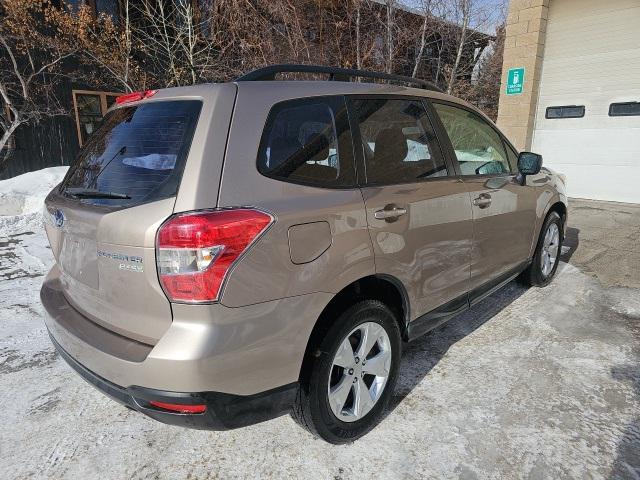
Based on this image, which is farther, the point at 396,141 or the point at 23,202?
the point at 23,202

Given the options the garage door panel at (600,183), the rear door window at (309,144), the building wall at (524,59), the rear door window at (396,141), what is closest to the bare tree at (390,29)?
the building wall at (524,59)

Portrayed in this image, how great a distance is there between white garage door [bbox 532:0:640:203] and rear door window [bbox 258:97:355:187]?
8.53 m

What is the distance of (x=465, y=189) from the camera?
2920 millimetres

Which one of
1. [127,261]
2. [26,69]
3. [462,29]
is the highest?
[462,29]

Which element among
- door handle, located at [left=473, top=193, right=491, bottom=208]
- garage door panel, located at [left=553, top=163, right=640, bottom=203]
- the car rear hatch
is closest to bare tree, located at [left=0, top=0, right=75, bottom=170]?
the car rear hatch

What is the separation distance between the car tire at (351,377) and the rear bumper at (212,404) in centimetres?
16

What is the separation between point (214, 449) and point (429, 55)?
14.3m

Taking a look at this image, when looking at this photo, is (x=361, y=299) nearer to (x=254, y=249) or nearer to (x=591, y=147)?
(x=254, y=249)

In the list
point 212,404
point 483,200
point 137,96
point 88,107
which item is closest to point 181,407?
point 212,404

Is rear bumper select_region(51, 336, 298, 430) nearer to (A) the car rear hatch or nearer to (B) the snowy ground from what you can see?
(A) the car rear hatch

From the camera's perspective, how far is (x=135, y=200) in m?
1.84

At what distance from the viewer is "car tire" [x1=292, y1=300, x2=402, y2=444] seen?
2061mm

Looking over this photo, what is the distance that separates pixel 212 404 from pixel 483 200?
2.23 m

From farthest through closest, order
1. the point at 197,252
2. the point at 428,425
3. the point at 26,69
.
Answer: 1. the point at 26,69
2. the point at 428,425
3. the point at 197,252
